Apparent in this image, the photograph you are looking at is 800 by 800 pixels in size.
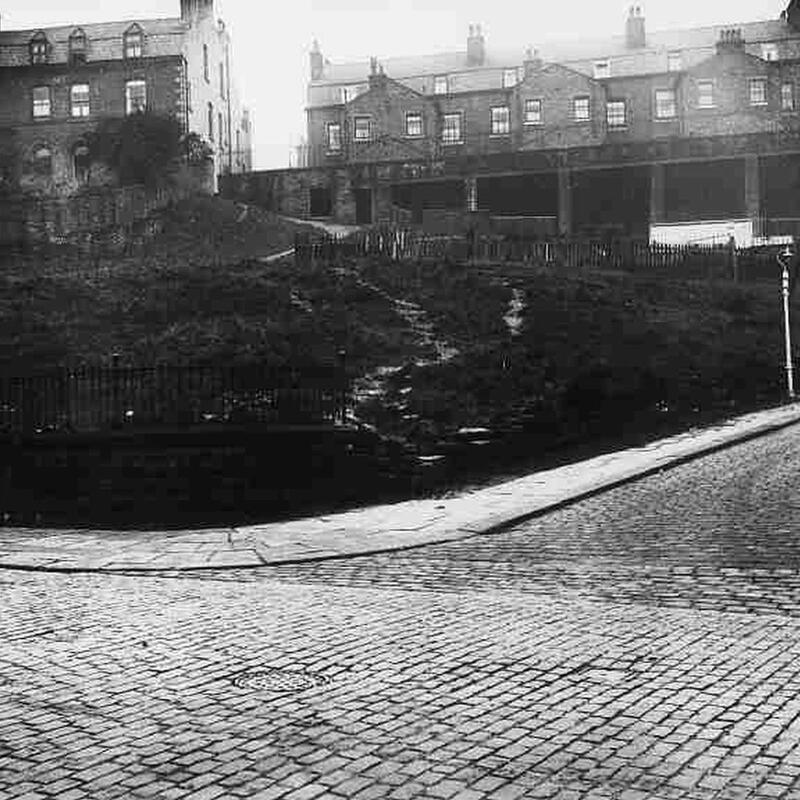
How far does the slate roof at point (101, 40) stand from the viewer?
184 ft

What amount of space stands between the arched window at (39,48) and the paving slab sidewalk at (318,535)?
169 ft

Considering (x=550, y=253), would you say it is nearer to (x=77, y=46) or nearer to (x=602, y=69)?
(x=602, y=69)

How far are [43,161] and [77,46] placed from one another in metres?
7.32

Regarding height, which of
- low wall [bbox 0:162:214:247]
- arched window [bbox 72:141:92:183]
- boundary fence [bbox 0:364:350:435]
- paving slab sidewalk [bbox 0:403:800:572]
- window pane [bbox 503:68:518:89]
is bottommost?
paving slab sidewalk [bbox 0:403:800:572]

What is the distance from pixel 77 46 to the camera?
5725cm

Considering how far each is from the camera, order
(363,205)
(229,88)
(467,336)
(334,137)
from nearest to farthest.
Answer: (467,336)
(363,205)
(229,88)
(334,137)

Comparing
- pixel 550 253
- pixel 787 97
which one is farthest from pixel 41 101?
pixel 787 97

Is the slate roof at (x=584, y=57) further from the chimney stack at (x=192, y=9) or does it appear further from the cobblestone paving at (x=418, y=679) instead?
the cobblestone paving at (x=418, y=679)

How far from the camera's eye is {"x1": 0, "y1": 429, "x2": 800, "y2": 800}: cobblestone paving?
14.6 ft

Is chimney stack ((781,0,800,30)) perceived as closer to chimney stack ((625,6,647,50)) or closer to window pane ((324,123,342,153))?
chimney stack ((625,6,647,50))

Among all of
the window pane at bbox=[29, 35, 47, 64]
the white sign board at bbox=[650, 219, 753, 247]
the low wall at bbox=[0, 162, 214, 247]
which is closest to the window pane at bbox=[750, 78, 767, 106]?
the white sign board at bbox=[650, 219, 753, 247]

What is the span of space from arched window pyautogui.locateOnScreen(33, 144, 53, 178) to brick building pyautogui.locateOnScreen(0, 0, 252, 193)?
0.05 m

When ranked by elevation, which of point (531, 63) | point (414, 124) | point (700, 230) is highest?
point (531, 63)

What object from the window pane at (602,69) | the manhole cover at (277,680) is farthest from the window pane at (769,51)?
the manhole cover at (277,680)
